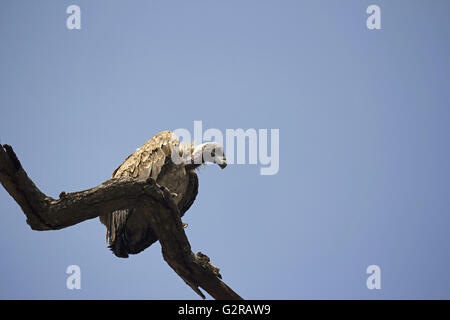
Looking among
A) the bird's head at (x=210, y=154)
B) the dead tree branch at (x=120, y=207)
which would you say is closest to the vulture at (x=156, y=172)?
the bird's head at (x=210, y=154)

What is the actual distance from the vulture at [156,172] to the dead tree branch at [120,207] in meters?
1.40

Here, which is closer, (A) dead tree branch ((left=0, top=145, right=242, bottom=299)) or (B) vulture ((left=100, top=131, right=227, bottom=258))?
(A) dead tree branch ((left=0, top=145, right=242, bottom=299))

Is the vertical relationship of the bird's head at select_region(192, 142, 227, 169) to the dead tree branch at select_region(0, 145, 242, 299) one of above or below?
above

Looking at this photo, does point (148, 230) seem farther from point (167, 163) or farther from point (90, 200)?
point (90, 200)

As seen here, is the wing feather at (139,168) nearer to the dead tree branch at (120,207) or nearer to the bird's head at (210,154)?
the bird's head at (210,154)

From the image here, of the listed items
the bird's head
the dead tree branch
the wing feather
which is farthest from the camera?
the bird's head

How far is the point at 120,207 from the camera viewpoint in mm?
5457

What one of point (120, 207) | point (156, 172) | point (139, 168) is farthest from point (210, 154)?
point (120, 207)

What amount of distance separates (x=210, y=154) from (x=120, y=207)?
253 cm

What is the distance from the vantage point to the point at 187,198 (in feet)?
26.2

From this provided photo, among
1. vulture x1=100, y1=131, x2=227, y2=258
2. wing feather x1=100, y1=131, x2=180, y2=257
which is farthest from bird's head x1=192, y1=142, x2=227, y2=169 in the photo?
wing feather x1=100, y1=131, x2=180, y2=257

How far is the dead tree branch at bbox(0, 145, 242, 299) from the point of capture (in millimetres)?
4574

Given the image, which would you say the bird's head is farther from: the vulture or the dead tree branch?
the dead tree branch
